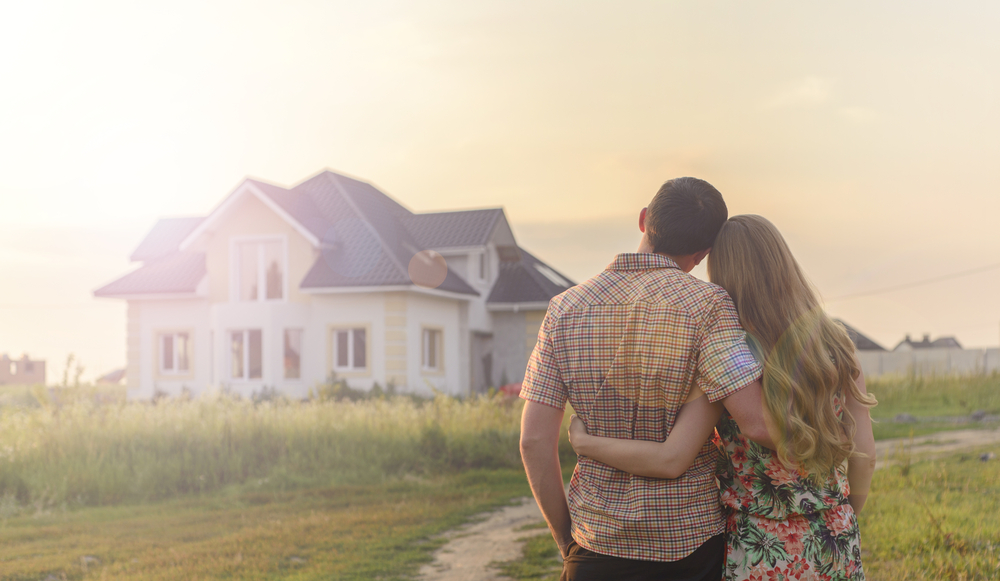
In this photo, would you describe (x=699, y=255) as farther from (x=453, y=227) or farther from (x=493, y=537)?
(x=453, y=227)

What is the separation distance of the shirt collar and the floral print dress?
0.65 metres

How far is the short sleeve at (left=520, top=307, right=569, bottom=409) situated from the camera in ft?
8.95

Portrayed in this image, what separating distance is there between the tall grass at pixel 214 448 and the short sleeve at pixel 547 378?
8.70m

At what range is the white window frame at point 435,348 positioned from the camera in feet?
76.1

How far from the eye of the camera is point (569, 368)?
Answer: 2695 millimetres

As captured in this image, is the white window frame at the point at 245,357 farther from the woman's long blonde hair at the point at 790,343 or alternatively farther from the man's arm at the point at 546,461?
the woman's long blonde hair at the point at 790,343

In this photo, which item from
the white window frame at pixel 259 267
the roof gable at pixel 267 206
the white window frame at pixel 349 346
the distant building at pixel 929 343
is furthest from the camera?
the distant building at pixel 929 343

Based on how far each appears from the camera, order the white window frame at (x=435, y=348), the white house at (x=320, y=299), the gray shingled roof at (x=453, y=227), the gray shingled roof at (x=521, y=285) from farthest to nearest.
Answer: the gray shingled roof at (x=521, y=285), the gray shingled roof at (x=453, y=227), the white window frame at (x=435, y=348), the white house at (x=320, y=299)

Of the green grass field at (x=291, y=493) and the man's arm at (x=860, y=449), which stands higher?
the man's arm at (x=860, y=449)

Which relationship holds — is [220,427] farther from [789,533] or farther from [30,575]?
[789,533]

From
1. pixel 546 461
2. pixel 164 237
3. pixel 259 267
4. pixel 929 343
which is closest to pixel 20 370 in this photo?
→ pixel 164 237

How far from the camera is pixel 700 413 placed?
2.63 meters

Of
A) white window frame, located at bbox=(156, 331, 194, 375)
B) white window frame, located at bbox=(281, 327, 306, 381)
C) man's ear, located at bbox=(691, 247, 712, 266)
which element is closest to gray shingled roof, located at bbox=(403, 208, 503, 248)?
white window frame, located at bbox=(281, 327, 306, 381)

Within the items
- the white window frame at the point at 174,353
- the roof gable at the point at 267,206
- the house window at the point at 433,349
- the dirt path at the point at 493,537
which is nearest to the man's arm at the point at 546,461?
the dirt path at the point at 493,537
